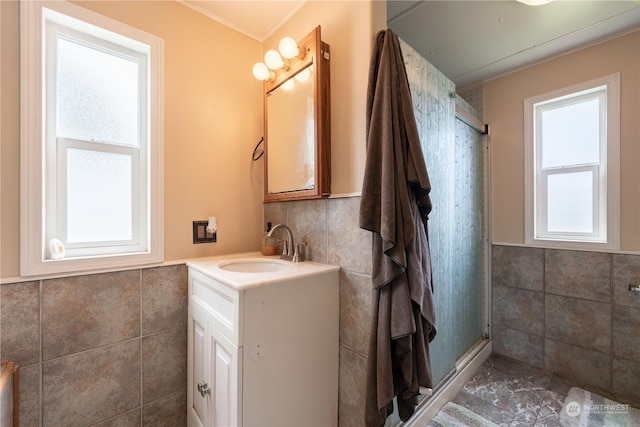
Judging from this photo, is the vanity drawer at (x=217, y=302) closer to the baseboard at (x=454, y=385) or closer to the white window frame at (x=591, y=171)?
the baseboard at (x=454, y=385)

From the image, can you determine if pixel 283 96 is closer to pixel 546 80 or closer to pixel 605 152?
pixel 546 80

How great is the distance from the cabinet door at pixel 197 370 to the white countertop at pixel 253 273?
9.6 inches

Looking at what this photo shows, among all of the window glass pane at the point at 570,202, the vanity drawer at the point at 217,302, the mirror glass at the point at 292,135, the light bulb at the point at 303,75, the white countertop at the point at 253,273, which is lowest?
the vanity drawer at the point at 217,302

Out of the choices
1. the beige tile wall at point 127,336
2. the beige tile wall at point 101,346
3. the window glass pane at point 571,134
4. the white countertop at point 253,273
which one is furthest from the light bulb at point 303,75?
the window glass pane at point 571,134

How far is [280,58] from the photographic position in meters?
1.43

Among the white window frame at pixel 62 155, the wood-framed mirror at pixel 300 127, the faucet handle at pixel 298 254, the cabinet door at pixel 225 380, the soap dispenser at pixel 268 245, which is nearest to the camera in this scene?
the cabinet door at pixel 225 380

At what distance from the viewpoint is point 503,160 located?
2.18 metres

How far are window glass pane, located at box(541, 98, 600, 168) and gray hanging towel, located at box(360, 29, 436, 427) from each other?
1701 mm

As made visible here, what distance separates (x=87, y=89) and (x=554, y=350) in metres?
3.38

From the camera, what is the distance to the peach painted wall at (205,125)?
1386mm

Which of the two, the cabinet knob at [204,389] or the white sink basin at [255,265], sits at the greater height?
the white sink basin at [255,265]

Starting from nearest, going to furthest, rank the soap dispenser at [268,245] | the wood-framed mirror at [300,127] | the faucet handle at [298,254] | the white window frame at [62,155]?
1. the white window frame at [62,155]
2. the wood-framed mirror at [300,127]
3. the faucet handle at [298,254]
4. the soap dispenser at [268,245]

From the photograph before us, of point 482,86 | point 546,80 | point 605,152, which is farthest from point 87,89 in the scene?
point 605,152

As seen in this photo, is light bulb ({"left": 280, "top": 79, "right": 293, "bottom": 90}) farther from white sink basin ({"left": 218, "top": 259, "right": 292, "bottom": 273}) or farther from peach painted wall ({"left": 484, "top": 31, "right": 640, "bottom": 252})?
peach painted wall ({"left": 484, "top": 31, "right": 640, "bottom": 252})
